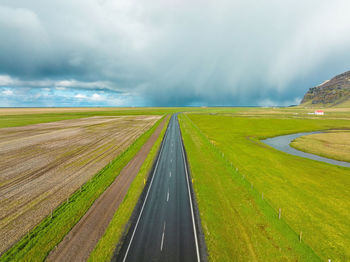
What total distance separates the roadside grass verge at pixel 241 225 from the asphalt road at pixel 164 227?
1592 mm

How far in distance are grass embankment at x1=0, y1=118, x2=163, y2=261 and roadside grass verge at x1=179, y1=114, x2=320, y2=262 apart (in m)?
13.4

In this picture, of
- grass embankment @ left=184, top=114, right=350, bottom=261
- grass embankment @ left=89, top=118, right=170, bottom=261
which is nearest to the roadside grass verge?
grass embankment @ left=184, top=114, right=350, bottom=261

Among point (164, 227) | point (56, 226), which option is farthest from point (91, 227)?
point (164, 227)

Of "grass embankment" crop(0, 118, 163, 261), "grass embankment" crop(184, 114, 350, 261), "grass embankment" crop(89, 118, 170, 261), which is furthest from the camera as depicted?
"grass embankment" crop(184, 114, 350, 261)

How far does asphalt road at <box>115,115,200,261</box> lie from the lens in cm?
1323

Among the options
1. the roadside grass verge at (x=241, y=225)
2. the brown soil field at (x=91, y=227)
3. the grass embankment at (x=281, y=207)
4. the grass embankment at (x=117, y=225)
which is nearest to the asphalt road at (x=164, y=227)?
the grass embankment at (x=117, y=225)

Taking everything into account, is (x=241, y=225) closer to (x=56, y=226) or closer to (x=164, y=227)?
(x=164, y=227)

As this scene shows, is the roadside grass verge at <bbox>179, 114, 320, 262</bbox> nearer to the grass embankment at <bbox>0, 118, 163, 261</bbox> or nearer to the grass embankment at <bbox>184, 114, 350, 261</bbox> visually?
the grass embankment at <bbox>184, 114, 350, 261</bbox>

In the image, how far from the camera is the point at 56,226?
16.3 meters

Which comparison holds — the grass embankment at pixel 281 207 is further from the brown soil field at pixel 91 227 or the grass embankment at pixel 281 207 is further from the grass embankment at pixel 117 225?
the brown soil field at pixel 91 227

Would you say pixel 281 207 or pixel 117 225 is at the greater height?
pixel 117 225

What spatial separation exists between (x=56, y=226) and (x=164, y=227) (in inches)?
422

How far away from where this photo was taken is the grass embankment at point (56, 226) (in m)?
13.4

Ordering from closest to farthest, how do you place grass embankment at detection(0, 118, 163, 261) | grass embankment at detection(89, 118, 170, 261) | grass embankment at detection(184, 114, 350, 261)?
grass embankment at detection(89, 118, 170, 261) → grass embankment at detection(0, 118, 163, 261) → grass embankment at detection(184, 114, 350, 261)
